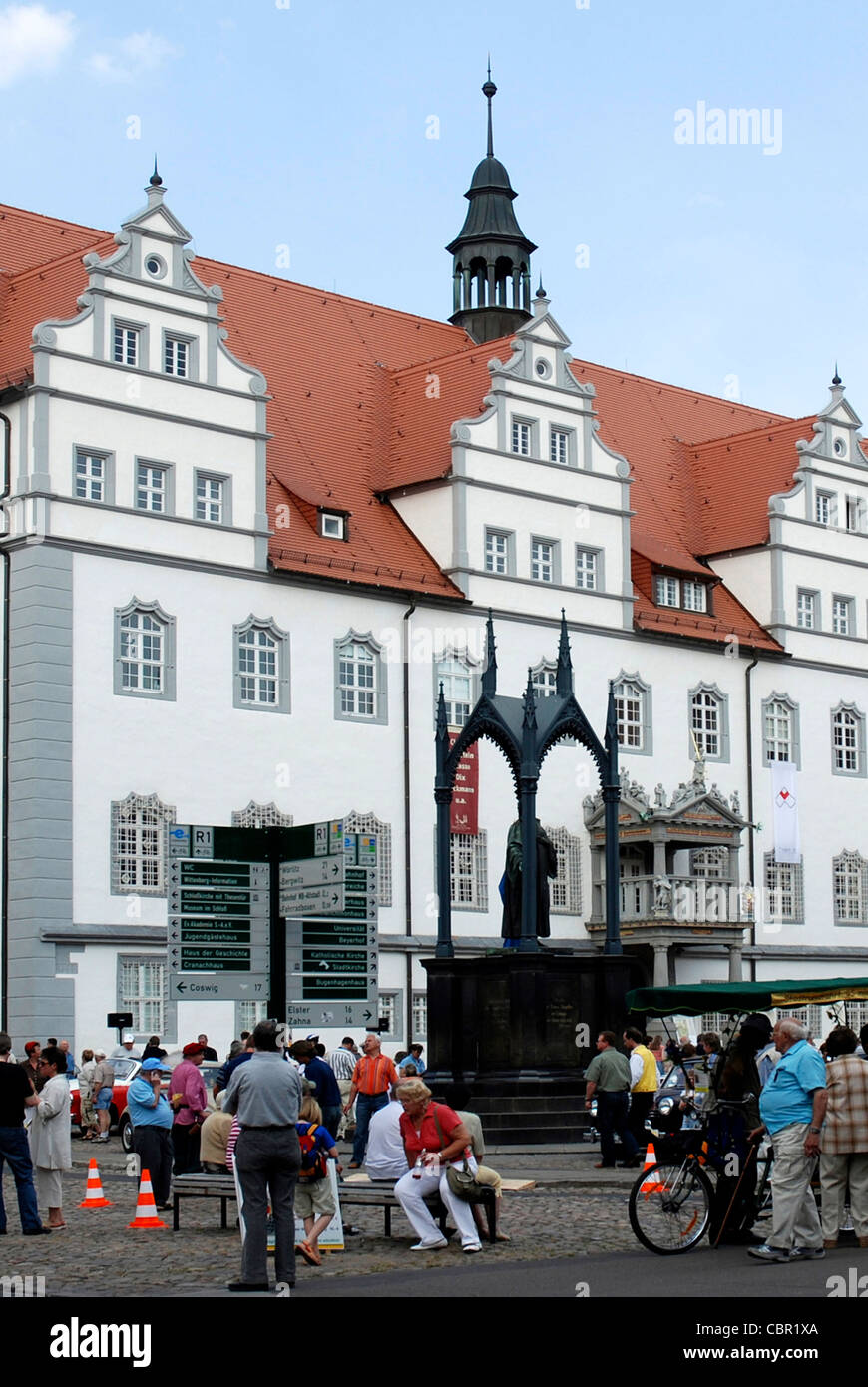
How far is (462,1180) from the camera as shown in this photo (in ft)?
53.1

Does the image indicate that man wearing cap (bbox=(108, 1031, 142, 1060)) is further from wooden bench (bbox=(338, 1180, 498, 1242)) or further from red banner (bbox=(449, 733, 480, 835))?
wooden bench (bbox=(338, 1180, 498, 1242))

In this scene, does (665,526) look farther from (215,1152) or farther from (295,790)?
(215,1152)

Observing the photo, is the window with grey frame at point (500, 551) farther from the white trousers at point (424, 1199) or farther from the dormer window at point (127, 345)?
the white trousers at point (424, 1199)

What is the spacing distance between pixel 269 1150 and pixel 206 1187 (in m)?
4.12

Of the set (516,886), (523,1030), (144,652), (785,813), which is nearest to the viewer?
(523,1030)

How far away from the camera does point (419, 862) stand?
41906 mm

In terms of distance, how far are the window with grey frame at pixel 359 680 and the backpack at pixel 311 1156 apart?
2494 cm

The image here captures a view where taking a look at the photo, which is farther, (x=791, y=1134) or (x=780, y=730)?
(x=780, y=730)

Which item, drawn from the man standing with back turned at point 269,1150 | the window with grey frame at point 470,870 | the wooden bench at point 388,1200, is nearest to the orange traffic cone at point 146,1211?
the wooden bench at point 388,1200

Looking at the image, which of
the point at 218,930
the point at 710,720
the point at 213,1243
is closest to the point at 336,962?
the point at 218,930

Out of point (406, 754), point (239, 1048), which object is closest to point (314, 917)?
point (239, 1048)

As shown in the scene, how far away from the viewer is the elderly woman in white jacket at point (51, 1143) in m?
18.9

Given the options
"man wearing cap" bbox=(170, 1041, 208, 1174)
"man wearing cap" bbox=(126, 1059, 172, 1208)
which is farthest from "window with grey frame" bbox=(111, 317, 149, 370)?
"man wearing cap" bbox=(126, 1059, 172, 1208)

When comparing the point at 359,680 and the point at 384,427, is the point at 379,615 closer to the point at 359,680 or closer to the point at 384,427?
the point at 359,680
